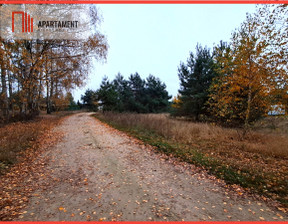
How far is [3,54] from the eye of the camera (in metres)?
8.40

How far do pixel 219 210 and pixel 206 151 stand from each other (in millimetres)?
4279

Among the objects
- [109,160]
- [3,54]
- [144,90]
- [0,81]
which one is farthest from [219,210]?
[144,90]

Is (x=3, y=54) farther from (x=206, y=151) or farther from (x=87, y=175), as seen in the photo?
(x=206, y=151)

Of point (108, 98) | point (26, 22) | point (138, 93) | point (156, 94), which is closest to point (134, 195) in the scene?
point (26, 22)

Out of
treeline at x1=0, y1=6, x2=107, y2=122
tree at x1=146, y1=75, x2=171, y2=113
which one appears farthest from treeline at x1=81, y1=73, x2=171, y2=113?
treeline at x1=0, y1=6, x2=107, y2=122

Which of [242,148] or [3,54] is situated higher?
[3,54]

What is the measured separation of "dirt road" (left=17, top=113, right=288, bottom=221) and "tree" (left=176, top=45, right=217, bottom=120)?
12.9 m

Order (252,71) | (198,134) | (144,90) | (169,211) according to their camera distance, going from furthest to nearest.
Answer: (144,90) → (198,134) → (252,71) → (169,211)

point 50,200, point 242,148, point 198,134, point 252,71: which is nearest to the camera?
point 50,200

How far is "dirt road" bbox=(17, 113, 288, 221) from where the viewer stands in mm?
3016

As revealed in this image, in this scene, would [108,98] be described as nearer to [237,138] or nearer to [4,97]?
[4,97]

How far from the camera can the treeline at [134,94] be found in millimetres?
30964

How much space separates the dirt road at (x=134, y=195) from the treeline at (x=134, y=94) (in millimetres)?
25570

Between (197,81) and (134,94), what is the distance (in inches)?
909
